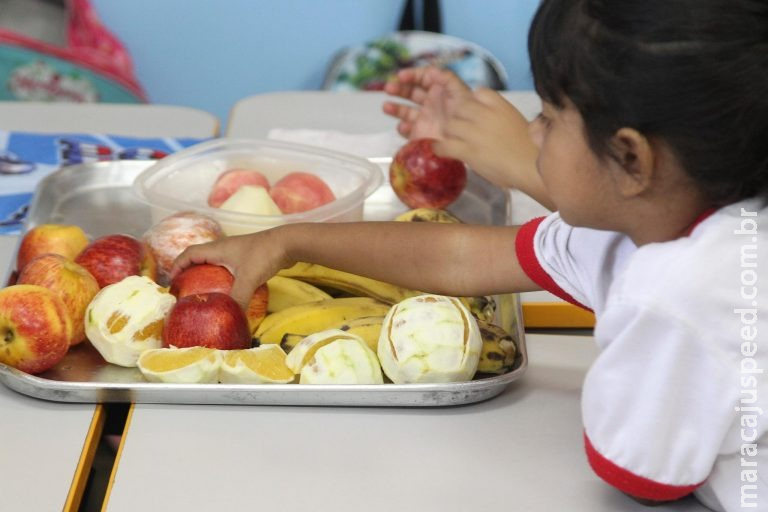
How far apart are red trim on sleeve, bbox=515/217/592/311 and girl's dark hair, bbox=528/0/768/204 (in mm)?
264

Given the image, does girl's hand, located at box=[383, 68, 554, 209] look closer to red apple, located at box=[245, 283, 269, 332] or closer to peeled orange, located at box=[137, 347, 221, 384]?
red apple, located at box=[245, 283, 269, 332]

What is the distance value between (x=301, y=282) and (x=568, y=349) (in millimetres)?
305

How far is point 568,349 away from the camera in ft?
3.61

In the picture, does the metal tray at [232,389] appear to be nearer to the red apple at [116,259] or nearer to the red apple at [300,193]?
the red apple at [116,259]

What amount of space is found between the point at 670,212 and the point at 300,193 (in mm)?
596

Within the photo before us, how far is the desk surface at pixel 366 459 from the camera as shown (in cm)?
84

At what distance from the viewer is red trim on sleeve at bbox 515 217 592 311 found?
1.03 meters

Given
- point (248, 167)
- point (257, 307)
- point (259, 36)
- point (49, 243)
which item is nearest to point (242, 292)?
point (257, 307)

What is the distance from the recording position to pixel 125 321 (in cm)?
100

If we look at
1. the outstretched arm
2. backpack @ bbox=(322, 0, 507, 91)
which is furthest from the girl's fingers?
backpack @ bbox=(322, 0, 507, 91)

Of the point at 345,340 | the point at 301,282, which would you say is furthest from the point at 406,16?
the point at 345,340

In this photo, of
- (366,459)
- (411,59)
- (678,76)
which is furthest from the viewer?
(411,59)

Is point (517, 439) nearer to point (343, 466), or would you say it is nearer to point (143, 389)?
point (343, 466)

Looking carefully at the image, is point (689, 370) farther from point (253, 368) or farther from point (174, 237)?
point (174, 237)
